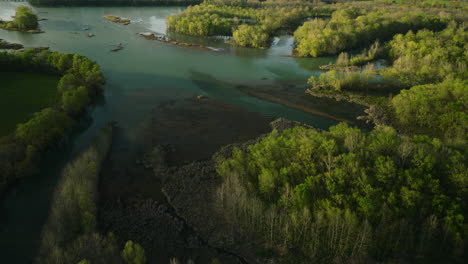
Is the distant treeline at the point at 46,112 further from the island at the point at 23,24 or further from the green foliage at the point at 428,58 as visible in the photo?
the green foliage at the point at 428,58

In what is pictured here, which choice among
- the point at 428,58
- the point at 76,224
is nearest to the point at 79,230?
the point at 76,224

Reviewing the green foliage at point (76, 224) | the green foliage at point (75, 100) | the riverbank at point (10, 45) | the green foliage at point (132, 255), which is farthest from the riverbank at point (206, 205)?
the riverbank at point (10, 45)

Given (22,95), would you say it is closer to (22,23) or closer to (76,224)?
(76,224)

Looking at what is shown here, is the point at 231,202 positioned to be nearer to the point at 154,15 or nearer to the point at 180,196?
the point at 180,196

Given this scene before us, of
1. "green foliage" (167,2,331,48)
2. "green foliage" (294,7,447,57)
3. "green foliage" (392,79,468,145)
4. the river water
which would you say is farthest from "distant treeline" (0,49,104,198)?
"green foliage" (294,7,447,57)

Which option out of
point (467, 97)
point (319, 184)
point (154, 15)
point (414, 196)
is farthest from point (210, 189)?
point (154, 15)
